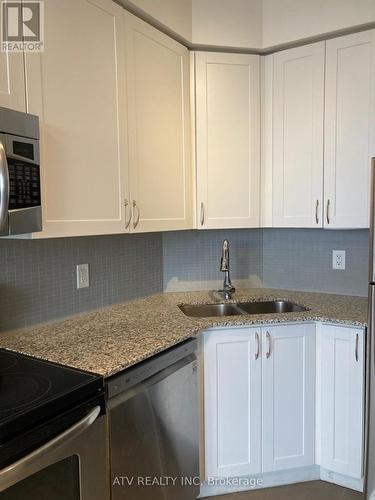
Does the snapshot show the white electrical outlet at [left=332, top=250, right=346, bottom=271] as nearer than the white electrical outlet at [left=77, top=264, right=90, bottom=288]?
No

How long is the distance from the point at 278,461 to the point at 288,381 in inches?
16.7

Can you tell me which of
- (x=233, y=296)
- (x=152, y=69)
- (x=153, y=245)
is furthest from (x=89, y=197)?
(x=233, y=296)

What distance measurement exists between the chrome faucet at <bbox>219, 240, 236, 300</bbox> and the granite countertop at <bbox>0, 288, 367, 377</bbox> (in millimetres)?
63

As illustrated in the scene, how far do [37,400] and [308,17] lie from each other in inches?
Answer: 87.0

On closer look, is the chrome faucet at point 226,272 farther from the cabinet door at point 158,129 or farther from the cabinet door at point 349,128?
the cabinet door at point 349,128

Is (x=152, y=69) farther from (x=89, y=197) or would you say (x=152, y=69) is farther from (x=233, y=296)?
(x=233, y=296)

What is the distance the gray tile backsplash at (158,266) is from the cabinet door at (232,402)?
27.6 inches

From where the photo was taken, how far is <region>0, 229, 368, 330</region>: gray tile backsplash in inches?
64.5

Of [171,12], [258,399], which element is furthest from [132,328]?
[171,12]

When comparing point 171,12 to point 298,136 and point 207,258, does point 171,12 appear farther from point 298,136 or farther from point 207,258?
point 207,258

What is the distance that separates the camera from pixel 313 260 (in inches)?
96.9

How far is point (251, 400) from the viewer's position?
1.87 meters

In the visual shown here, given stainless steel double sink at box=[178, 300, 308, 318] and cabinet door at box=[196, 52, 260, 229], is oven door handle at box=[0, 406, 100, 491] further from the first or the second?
cabinet door at box=[196, 52, 260, 229]

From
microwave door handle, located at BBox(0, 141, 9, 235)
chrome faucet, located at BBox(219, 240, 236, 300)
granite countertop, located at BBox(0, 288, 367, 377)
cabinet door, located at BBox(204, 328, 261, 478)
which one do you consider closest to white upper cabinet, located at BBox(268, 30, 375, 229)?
chrome faucet, located at BBox(219, 240, 236, 300)
